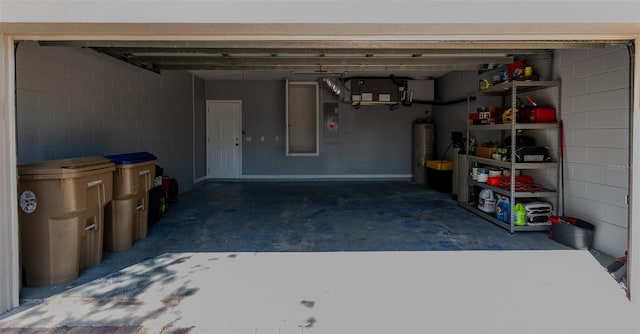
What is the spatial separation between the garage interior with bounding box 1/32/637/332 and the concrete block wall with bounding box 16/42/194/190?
2cm

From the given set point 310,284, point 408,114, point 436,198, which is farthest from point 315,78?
point 310,284

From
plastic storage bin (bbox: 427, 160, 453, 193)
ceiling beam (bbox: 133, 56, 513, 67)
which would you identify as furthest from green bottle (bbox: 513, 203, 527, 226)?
plastic storage bin (bbox: 427, 160, 453, 193)

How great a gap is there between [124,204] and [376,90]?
238 inches

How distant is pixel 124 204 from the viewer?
3473mm

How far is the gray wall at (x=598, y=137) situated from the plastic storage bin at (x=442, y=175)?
2.92m

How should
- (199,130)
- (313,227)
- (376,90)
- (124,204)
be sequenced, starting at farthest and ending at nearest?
1. (199,130)
2. (376,90)
3. (313,227)
4. (124,204)

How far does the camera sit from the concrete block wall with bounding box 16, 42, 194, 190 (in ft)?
10.5

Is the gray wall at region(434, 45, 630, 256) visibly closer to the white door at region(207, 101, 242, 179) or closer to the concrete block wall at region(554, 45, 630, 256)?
the concrete block wall at region(554, 45, 630, 256)

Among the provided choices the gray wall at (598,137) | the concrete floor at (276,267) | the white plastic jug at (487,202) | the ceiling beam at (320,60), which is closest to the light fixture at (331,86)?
the ceiling beam at (320,60)

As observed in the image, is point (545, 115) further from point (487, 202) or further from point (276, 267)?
point (276, 267)

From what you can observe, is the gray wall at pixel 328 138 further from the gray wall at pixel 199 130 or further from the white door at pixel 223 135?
the gray wall at pixel 199 130

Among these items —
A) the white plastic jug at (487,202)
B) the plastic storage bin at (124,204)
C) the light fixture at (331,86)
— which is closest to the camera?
the plastic storage bin at (124,204)

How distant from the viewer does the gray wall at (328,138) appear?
8.73 meters

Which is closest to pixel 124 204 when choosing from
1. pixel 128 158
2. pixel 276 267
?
pixel 128 158
